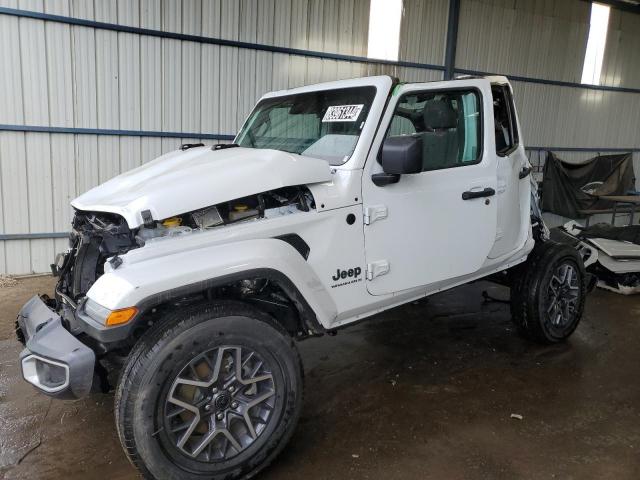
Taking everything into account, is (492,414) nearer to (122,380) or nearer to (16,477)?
(122,380)

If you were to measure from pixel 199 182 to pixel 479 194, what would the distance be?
1.88m

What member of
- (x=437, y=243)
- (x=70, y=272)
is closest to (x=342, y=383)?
(x=437, y=243)

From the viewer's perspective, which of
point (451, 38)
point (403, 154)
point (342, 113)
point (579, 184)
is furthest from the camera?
point (579, 184)

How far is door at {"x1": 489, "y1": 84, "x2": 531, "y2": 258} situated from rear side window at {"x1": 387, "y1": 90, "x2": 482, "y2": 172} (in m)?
0.27

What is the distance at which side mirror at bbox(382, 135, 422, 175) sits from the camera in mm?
2680

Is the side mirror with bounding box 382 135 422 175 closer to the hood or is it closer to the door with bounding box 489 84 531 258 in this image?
the hood

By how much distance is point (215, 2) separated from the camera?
694 centimetres

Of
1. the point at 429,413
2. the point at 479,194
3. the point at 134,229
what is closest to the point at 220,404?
the point at 134,229

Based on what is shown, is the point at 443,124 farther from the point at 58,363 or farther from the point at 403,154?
the point at 58,363

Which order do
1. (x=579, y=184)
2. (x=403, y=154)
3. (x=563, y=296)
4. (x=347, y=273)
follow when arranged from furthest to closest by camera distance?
(x=579, y=184), (x=563, y=296), (x=347, y=273), (x=403, y=154)

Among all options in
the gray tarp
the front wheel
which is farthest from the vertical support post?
the front wheel

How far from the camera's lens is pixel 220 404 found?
7.83 ft

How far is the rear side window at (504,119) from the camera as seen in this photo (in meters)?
3.80

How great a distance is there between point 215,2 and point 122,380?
6143 millimetres
